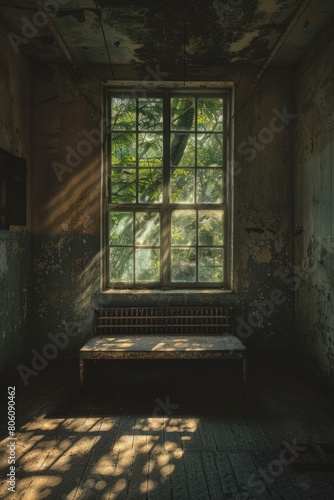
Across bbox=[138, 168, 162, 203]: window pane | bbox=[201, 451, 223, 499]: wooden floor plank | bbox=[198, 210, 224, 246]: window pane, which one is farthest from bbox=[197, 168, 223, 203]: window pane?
bbox=[201, 451, 223, 499]: wooden floor plank

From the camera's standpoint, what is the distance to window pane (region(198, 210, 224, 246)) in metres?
4.59

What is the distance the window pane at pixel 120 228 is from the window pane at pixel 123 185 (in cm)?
20

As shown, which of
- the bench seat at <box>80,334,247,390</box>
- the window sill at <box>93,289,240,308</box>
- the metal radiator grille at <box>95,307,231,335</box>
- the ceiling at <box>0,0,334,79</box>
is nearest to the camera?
the ceiling at <box>0,0,334,79</box>

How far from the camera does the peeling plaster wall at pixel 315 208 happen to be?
141 inches

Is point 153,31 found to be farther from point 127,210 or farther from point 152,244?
point 152,244

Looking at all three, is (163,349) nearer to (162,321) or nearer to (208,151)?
(162,321)

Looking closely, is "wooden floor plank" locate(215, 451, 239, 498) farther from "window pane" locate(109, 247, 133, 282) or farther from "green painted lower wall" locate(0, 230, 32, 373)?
"window pane" locate(109, 247, 133, 282)

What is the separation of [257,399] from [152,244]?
2.19 m

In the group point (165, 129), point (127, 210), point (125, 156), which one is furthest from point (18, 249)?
point (165, 129)

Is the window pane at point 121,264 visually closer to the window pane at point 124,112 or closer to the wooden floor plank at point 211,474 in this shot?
the window pane at point 124,112

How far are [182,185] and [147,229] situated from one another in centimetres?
74

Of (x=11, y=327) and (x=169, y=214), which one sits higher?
(x=169, y=214)

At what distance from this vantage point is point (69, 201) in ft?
14.4

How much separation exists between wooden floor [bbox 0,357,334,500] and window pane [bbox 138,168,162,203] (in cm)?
208
